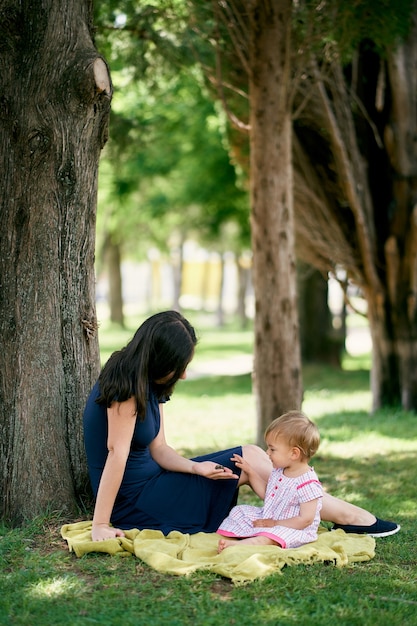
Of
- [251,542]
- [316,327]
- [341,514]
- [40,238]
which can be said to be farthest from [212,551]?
[316,327]

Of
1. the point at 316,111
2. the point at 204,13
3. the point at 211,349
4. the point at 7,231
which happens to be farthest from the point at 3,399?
the point at 211,349

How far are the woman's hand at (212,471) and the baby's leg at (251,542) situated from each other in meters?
0.36

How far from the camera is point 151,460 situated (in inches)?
184

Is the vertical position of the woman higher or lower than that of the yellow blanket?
higher

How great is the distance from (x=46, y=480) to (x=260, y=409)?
3450 mm

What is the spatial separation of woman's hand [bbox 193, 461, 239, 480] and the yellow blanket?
0.32 m

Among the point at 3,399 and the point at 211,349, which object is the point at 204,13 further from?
the point at 211,349

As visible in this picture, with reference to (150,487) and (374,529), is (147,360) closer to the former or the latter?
(150,487)

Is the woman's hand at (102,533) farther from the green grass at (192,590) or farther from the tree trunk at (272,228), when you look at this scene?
the tree trunk at (272,228)

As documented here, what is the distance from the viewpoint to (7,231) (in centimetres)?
480

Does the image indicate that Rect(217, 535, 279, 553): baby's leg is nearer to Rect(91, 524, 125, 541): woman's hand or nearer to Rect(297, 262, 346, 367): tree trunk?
Rect(91, 524, 125, 541): woman's hand

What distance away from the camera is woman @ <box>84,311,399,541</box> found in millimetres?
4355

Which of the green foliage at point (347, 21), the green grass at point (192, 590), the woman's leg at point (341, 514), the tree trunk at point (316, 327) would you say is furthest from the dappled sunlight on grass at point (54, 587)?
the tree trunk at point (316, 327)

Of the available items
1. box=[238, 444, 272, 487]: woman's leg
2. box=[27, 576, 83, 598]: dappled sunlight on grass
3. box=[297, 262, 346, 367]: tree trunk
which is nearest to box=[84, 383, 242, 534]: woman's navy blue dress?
box=[238, 444, 272, 487]: woman's leg
